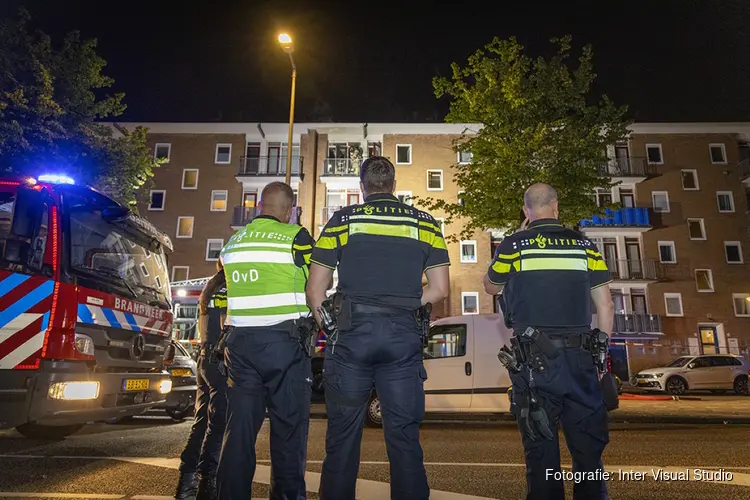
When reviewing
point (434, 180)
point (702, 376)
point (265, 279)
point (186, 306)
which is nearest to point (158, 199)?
point (186, 306)

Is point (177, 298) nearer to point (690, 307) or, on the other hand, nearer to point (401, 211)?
point (401, 211)

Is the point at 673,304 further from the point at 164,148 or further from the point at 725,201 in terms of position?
the point at 164,148

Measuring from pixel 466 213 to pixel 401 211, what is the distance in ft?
48.3

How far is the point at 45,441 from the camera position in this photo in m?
6.14

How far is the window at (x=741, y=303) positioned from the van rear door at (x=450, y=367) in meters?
26.0

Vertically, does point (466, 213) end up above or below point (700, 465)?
above

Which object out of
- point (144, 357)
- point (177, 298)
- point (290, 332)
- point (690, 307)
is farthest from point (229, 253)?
point (690, 307)

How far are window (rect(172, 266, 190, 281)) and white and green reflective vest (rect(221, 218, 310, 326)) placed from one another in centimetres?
2680

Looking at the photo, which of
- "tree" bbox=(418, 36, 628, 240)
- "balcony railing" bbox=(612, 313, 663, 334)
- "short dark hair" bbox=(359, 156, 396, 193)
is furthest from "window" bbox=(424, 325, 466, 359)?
"balcony railing" bbox=(612, 313, 663, 334)

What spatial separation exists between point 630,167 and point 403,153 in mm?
13881

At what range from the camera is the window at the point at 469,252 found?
27.8 meters

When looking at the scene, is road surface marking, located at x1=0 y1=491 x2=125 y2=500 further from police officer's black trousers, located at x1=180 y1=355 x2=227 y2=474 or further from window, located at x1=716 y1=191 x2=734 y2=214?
window, located at x1=716 y1=191 x2=734 y2=214

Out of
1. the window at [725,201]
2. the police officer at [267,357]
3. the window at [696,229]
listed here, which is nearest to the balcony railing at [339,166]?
the window at [696,229]

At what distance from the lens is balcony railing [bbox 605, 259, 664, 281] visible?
91.0 feet
